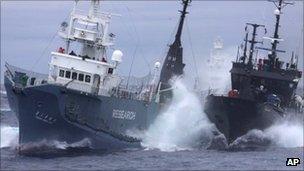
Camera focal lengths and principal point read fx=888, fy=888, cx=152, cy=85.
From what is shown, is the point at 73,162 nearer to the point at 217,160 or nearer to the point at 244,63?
the point at 217,160

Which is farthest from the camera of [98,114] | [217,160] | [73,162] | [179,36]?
[179,36]

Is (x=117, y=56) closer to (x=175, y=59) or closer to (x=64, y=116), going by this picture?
(x=64, y=116)

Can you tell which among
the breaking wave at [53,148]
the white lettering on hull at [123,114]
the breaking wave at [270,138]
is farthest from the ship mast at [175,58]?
the breaking wave at [53,148]

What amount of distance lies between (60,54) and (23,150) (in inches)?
371

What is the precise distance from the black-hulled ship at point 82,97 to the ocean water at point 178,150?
1123 mm

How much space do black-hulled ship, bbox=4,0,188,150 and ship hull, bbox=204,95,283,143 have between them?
666 cm

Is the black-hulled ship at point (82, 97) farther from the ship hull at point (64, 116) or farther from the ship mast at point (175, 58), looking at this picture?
the ship mast at point (175, 58)

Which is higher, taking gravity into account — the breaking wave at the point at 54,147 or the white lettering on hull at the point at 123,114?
the white lettering on hull at the point at 123,114

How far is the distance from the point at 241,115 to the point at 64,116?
19.2 m

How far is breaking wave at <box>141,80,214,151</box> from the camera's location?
244 feet

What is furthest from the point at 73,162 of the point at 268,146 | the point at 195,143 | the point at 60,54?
the point at 268,146

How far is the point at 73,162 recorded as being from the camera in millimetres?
55594

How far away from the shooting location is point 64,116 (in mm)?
63031

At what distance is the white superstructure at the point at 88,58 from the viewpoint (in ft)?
223
